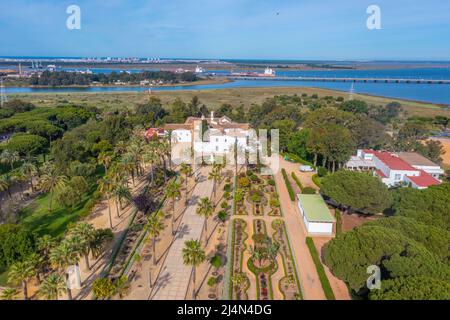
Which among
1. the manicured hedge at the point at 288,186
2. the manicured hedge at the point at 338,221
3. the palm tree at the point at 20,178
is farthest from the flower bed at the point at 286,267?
the palm tree at the point at 20,178

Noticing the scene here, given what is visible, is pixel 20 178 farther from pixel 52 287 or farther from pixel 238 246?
pixel 238 246

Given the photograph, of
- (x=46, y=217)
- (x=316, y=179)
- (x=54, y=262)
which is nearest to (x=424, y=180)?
(x=316, y=179)

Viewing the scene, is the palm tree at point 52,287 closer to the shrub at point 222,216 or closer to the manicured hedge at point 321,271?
the shrub at point 222,216

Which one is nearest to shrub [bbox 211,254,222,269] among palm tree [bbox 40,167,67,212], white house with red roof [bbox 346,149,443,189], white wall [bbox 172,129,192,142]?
palm tree [bbox 40,167,67,212]

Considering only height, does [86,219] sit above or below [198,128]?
below

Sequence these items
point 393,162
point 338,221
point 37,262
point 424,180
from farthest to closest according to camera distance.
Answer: point 393,162 → point 424,180 → point 338,221 → point 37,262

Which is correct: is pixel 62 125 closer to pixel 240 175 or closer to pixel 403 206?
pixel 240 175

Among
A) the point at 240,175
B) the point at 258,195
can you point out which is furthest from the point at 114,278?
the point at 240,175

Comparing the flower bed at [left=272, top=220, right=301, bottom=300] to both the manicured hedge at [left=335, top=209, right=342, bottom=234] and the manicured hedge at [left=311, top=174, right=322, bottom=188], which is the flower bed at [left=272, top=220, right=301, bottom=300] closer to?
the manicured hedge at [left=335, top=209, right=342, bottom=234]
